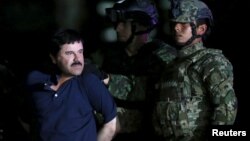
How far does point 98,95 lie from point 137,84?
0.70 meters

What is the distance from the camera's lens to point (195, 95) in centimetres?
407

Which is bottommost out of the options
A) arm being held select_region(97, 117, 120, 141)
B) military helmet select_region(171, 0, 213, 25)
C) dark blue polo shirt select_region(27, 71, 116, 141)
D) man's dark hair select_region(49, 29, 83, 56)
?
arm being held select_region(97, 117, 120, 141)

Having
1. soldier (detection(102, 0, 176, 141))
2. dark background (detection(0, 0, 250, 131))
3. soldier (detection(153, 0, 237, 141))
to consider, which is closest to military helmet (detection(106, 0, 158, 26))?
soldier (detection(102, 0, 176, 141))

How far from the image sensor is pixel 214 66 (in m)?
3.94

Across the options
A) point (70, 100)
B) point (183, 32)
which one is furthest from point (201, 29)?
point (70, 100)

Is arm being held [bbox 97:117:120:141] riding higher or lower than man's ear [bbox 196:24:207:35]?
lower

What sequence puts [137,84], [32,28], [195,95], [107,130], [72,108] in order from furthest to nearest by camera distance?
1. [32,28]
2. [137,84]
3. [195,95]
4. [107,130]
5. [72,108]

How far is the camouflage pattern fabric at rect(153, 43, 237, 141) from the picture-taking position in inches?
154

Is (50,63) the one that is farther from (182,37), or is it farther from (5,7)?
(5,7)

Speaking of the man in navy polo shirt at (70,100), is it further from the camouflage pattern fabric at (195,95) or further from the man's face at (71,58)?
the camouflage pattern fabric at (195,95)

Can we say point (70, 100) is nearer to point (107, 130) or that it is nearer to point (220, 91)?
point (107, 130)

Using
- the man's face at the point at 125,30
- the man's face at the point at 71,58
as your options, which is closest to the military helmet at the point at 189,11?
the man's face at the point at 125,30

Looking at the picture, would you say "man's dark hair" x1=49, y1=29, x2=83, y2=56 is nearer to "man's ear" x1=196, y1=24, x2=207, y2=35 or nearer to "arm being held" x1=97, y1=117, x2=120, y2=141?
"arm being held" x1=97, y1=117, x2=120, y2=141

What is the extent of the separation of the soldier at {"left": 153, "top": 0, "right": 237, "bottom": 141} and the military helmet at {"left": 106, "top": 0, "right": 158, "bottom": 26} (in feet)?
1.21
